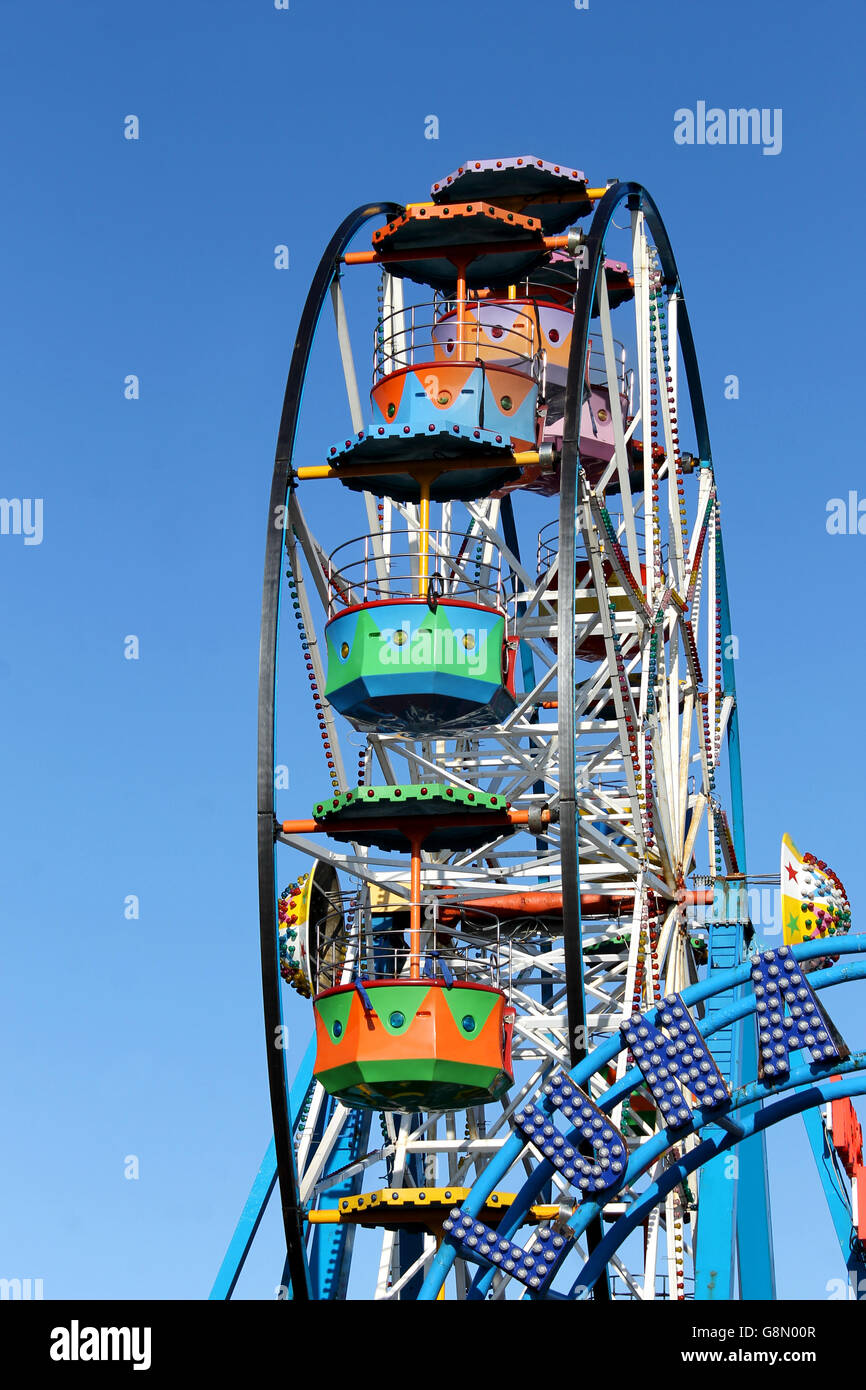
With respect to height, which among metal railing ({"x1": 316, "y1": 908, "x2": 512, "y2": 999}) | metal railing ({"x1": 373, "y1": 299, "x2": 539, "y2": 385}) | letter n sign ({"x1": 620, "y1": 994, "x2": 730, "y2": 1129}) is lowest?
letter n sign ({"x1": 620, "y1": 994, "x2": 730, "y2": 1129})

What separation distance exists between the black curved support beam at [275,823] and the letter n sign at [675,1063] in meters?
3.84

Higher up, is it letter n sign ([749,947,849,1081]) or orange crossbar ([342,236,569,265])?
orange crossbar ([342,236,569,265])

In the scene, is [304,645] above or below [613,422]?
below

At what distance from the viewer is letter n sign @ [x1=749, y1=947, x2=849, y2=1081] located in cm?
2281

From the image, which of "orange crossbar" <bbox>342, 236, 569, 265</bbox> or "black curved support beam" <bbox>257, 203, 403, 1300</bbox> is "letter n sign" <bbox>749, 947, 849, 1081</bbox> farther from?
"orange crossbar" <bbox>342, 236, 569, 265</bbox>

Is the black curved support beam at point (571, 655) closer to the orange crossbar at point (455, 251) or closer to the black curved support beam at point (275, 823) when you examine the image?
the orange crossbar at point (455, 251)

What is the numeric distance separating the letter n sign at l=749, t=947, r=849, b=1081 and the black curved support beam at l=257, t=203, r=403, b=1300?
5.00 m

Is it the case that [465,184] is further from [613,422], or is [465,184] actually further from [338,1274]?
[338,1274]

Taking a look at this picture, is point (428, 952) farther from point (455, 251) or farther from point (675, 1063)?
point (455, 251)

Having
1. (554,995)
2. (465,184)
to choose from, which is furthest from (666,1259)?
(465,184)

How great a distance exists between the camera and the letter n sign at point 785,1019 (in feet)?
74.8

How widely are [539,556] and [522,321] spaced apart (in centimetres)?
313
